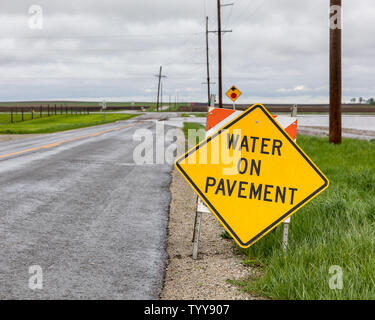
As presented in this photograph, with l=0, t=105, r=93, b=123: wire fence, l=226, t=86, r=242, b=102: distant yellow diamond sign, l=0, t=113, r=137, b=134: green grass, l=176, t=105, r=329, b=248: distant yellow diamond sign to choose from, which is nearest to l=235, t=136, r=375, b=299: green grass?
l=176, t=105, r=329, b=248: distant yellow diamond sign

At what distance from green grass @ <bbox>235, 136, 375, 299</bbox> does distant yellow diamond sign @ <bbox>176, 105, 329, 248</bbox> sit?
411mm

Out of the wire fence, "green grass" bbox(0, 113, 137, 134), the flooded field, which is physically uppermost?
the wire fence

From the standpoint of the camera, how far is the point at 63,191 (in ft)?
26.8

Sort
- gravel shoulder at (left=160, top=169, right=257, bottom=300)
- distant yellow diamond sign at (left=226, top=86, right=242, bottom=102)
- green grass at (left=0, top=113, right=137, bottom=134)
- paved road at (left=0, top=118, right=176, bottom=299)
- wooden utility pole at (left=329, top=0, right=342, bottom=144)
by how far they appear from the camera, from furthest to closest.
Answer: green grass at (left=0, top=113, right=137, bottom=134)
distant yellow diamond sign at (left=226, top=86, right=242, bottom=102)
wooden utility pole at (left=329, top=0, right=342, bottom=144)
paved road at (left=0, top=118, right=176, bottom=299)
gravel shoulder at (left=160, top=169, right=257, bottom=300)

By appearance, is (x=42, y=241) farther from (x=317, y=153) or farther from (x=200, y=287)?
(x=317, y=153)

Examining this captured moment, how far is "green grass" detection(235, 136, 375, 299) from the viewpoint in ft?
11.7

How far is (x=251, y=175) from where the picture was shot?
15.0ft

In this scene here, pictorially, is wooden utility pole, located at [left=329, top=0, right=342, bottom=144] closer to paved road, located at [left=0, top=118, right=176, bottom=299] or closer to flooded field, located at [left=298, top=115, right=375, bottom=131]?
paved road, located at [left=0, top=118, right=176, bottom=299]

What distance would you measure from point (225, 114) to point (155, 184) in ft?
15.6

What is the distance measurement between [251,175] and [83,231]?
93.1 inches

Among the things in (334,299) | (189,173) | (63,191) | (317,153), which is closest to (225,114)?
(189,173)
